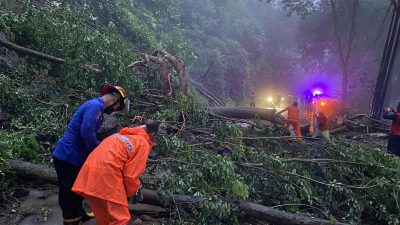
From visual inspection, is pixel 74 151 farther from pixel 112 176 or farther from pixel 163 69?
pixel 163 69

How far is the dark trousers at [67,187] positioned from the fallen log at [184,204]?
86cm

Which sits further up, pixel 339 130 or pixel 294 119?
pixel 294 119

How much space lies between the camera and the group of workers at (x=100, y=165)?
275 centimetres

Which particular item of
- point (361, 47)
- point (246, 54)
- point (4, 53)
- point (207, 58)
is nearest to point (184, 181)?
point (4, 53)

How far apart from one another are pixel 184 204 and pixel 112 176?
143 centimetres

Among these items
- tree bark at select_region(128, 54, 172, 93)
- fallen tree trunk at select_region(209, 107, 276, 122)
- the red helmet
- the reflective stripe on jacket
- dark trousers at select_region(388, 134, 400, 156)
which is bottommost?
dark trousers at select_region(388, 134, 400, 156)

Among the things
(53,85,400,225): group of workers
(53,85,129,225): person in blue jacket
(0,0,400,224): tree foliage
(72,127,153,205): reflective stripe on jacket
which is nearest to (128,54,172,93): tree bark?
(0,0,400,224): tree foliage

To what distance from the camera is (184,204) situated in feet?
13.1

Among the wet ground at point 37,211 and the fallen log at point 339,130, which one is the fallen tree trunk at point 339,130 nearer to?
the fallen log at point 339,130

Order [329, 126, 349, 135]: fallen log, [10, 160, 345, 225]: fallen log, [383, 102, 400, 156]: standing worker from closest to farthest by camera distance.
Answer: [10, 160, 345, 225]: fallen log, [383, 102, 400, 156]: standing worker, [329, 126, 349, 135]: fallen log

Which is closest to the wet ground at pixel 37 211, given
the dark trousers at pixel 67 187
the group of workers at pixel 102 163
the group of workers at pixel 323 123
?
the group of workers at pixel 102 163

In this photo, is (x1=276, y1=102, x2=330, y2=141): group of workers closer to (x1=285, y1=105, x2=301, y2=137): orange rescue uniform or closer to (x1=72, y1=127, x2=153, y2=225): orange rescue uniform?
Answer: (x1=285, y1=105, x2=301, y2=137): orange rescue uniform

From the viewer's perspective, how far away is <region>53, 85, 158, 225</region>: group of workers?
275 centimetres

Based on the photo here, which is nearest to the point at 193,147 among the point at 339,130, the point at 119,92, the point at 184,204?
the point at 184,204
